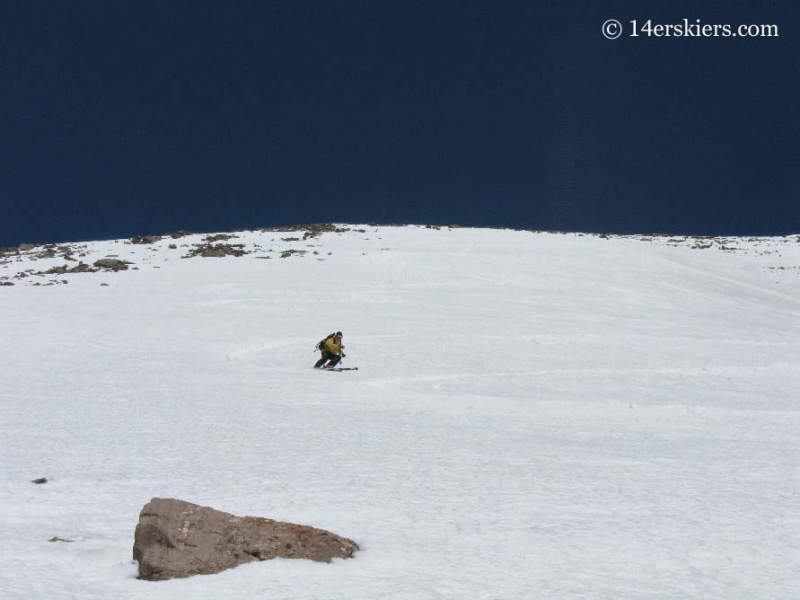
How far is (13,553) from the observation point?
21.7 feet

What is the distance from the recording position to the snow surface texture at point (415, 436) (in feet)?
21.2

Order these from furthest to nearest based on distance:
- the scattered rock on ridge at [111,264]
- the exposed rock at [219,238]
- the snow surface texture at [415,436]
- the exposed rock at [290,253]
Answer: the exposed rock at [219,238]
the exposed rock at [290,253]
the scattered rock on ridge at [111,264]
the snow surface texture at [415,436]

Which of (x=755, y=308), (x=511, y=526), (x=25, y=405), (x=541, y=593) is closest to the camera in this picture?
(x=541, y=593)

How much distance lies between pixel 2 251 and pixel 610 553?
5648 centimetres

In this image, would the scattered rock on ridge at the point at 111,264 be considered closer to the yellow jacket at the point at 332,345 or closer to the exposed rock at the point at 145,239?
the exposed rock at the point at 145,239

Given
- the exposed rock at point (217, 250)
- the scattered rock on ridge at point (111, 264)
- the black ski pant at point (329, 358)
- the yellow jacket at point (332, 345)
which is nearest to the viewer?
the yellow jacket at point (332, 345)

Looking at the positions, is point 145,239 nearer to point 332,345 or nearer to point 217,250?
point 217,250

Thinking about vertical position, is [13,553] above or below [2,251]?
below

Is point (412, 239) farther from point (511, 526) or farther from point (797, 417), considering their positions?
point (511, 526)

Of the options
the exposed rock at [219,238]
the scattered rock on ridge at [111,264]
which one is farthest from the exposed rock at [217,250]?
the scattered rock on ridge at [111,264]

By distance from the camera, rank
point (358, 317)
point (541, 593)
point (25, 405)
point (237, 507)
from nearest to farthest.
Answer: point (541, 593) → point (237, 507) → point (25, 405) → point (358, 317)

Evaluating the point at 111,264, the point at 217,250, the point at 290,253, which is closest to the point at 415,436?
the point at 111,264

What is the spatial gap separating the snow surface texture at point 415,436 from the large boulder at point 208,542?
167 millimetres

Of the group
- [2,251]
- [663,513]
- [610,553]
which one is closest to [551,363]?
[663,513]
